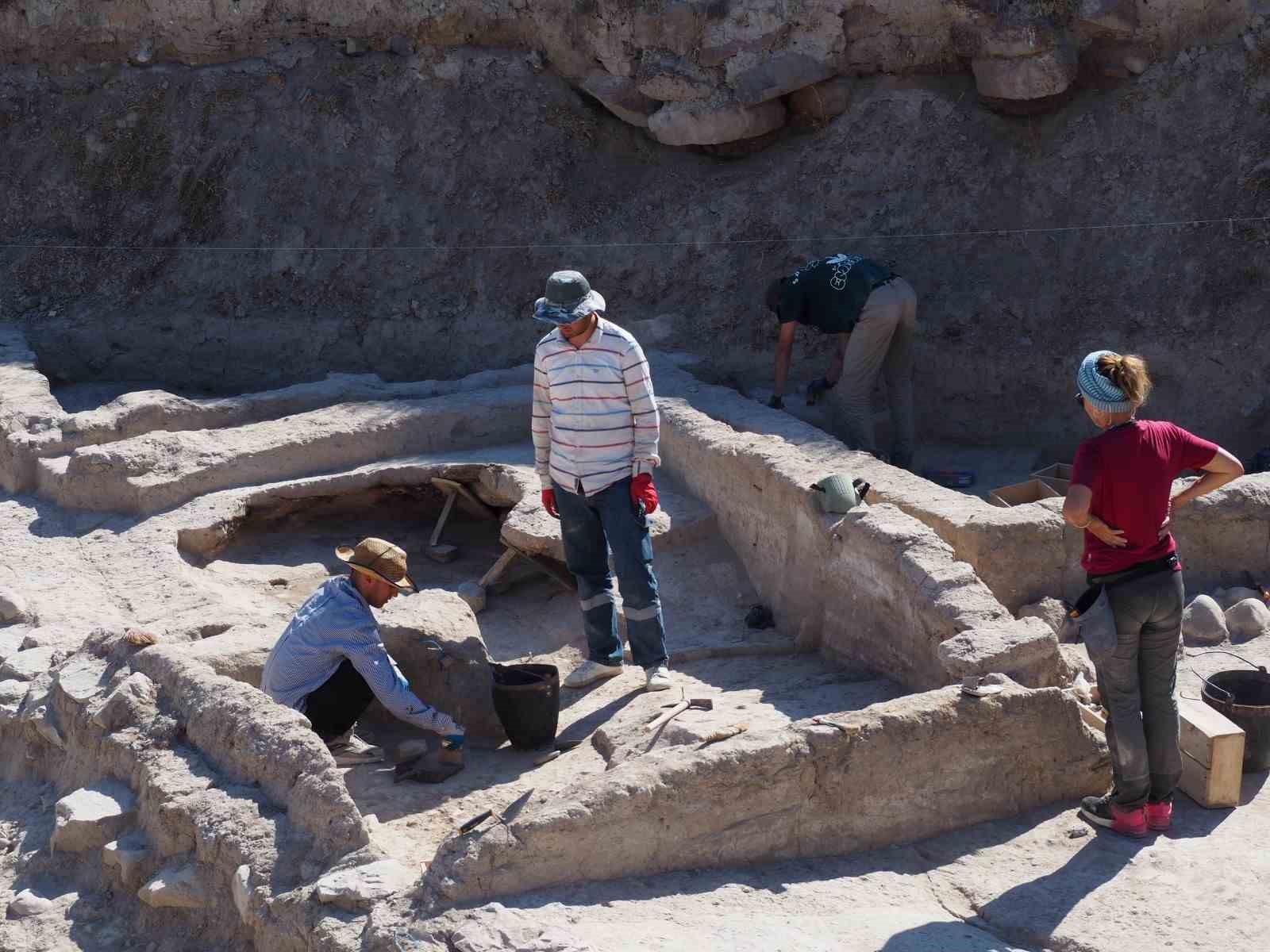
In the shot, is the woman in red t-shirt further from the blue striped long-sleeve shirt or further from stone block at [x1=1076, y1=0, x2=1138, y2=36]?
stone block at [x1=1076, y1=0, x2=1138, y2=36]

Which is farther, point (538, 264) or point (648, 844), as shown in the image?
point (538, 264)

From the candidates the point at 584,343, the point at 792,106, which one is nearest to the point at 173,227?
the point at 792,106

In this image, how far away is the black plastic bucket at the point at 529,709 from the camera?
596cm

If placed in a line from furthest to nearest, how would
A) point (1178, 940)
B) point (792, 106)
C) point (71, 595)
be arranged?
1. point (792, 106)
2. point (71, 595)
3. point (1178, 940)

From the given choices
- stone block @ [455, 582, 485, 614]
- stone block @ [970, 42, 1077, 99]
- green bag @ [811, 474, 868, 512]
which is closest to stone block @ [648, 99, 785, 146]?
stone block @ [970, 42, 1077, 99]

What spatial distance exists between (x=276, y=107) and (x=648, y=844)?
387 inches

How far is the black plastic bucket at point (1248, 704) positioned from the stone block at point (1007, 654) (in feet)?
2.23

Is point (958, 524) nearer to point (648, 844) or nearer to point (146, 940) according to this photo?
point (648, 844)

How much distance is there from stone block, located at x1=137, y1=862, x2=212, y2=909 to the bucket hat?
2.49m

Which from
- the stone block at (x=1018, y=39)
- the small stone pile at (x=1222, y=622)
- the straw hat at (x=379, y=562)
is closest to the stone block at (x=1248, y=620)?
the small stone pile at (x=1222, y=622)

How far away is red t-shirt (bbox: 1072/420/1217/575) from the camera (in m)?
4.81

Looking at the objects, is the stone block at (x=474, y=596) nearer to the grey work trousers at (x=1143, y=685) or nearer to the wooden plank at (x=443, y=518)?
the wooden plank at (x=443, y=518)

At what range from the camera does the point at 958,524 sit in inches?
277

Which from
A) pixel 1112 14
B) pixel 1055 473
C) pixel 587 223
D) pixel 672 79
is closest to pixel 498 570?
pixel 1055 473
